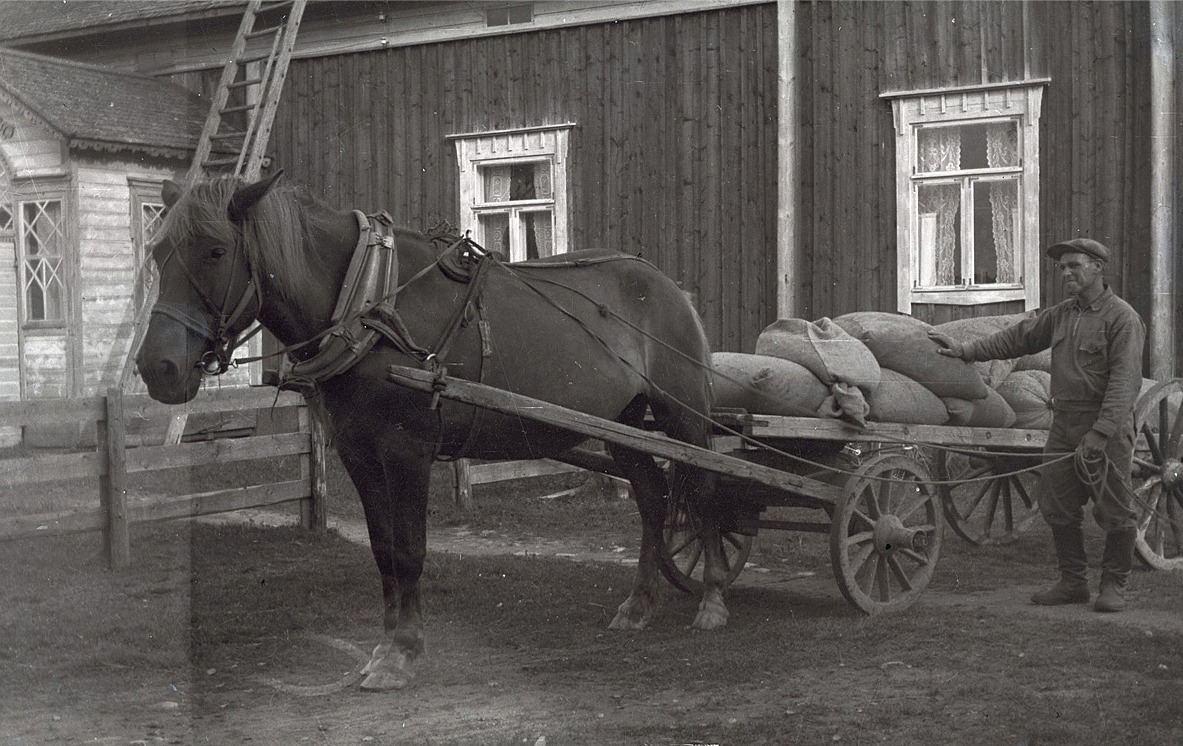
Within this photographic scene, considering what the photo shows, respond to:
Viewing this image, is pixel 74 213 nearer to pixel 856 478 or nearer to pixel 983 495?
pixel 856 478

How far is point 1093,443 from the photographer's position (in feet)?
18.7

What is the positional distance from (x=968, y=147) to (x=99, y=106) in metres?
6.60

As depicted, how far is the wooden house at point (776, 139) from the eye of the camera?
888 centimetres

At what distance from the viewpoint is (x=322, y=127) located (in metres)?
9.99

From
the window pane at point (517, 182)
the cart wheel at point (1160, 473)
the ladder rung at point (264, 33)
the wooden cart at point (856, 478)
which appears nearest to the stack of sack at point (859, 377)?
the wooden cart at point (856, 478)

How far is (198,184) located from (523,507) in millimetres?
5752

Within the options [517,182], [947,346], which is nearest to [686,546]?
[947,346]

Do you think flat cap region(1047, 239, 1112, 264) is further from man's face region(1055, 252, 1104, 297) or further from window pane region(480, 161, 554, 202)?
window pane region(480, 161, 554, 202)

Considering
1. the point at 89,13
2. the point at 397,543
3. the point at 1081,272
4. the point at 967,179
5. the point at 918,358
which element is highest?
the point at 89,13

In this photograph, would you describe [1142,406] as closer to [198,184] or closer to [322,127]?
[198,184]

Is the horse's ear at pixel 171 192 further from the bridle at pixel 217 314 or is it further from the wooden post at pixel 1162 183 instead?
the wooden post at pixel 1162 183

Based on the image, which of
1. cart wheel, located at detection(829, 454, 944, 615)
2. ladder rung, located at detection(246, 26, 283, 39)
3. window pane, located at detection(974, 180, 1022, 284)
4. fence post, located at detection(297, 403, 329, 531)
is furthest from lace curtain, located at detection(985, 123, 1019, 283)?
ladder rung, located at detection(246, 26, 283, 39)

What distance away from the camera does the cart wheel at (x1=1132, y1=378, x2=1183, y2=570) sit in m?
6.58

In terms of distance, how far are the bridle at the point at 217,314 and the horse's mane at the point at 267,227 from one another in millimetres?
59
